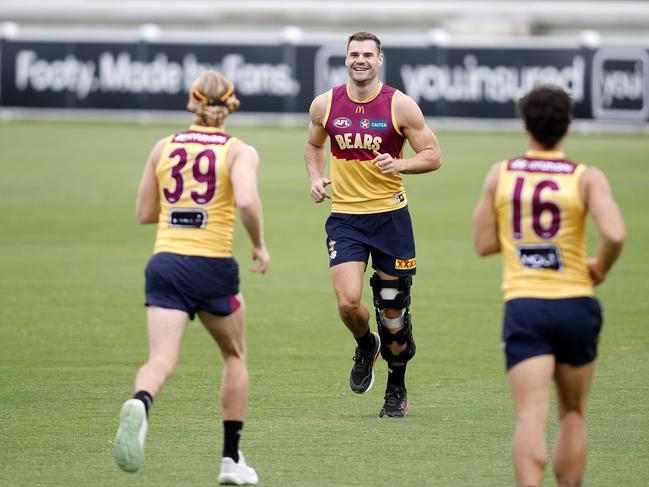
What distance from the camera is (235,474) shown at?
691cm

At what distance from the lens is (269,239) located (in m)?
18.5

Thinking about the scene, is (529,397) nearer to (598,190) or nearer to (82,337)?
(598,190)

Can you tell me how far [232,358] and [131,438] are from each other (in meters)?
0.95

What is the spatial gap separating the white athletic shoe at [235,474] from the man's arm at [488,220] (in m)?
1.73

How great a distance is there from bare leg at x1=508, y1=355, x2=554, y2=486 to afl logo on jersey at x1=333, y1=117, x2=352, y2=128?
11.4 feet

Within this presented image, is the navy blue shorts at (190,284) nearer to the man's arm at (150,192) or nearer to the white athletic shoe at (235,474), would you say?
the man's arm at (150,192)

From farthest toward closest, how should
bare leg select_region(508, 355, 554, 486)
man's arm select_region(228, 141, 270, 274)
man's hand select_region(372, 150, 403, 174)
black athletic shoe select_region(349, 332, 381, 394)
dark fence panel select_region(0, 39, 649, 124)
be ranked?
1. dark fence panel select_region(0, 39, 649, 124)
2. black athletic shoe select_region(349, 332, 381, 394)
3. man's hand select_region(372, 150, 403, 174)
4. man's arm select_region(228, 141, 270, 274)
5. bare leg select_region(508, 355, 554, 486)

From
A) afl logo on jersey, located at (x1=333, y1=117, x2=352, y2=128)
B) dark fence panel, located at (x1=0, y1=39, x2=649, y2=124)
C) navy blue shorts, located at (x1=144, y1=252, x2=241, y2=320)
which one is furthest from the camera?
dark fence panel, located at (x1=0, y1=39, x2=649, y2=124)

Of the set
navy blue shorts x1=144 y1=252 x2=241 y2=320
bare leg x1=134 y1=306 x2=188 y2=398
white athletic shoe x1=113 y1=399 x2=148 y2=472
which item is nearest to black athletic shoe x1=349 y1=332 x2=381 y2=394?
navy blue shorts x1=144 y1=252 x2=241 y2=320

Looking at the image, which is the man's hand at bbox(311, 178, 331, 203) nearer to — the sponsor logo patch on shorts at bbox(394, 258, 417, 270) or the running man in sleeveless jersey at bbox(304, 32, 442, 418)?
the running man in sleeveless jersey at bbox(304, 32, 442, 418)

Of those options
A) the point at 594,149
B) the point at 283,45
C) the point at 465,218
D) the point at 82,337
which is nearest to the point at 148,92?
the point at 283,45

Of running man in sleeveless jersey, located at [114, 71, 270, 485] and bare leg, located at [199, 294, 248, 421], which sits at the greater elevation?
running man in sleeveless jersey, located at [114, 71, 270, 485]

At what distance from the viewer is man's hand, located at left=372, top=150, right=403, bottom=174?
8.55 metres

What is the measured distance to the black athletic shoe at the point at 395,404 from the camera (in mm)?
8773
